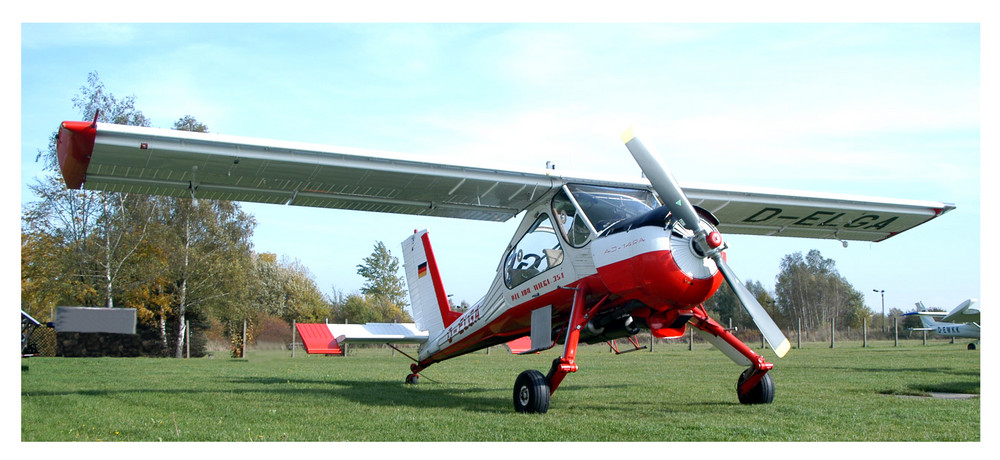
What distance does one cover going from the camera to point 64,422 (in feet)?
25.2

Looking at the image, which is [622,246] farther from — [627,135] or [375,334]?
[375,334]

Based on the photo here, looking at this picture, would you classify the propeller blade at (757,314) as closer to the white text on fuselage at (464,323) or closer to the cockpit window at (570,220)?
the cockpit window at (570,220)

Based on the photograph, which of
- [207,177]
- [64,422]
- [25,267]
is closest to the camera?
[64,422]

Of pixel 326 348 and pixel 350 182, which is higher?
pixel 350 182

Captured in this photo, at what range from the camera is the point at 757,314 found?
8039mm

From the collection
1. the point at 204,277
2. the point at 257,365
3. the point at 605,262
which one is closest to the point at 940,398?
the point at 605,262

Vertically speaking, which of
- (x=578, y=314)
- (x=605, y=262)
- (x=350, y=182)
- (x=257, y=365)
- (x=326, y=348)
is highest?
(x=350, y=182)

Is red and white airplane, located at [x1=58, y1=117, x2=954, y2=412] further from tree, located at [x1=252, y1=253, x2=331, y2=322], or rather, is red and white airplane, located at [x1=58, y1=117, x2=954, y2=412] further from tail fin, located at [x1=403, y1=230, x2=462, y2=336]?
tree, located at [x1=252, y1=253, x2=331, y2=322]

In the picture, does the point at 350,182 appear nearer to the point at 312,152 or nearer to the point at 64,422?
the point at 312,152

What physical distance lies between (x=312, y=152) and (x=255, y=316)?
30833mm

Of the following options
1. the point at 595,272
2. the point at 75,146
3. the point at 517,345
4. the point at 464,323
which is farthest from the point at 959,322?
the point at 75,146

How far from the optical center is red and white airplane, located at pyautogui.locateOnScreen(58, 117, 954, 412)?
26.0ft

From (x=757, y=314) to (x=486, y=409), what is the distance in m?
3.50

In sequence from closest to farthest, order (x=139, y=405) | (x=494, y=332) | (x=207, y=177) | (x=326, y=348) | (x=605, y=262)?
(x=605, y=262) < (x=139, y=405) < (x=207, y=177) < (x=494, y=332) < (x=326, y=348)
